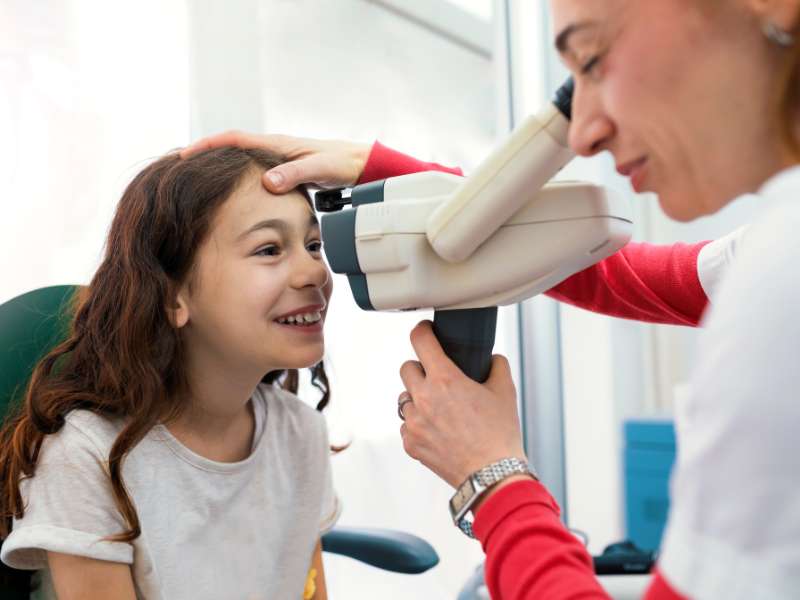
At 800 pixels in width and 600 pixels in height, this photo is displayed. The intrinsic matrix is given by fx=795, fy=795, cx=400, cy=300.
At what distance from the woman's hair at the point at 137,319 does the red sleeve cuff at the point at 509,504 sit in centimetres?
51

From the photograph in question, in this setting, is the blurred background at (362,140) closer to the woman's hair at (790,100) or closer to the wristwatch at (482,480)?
the wristwatch at (482,480)

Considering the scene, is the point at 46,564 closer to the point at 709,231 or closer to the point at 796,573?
the point at 796,573

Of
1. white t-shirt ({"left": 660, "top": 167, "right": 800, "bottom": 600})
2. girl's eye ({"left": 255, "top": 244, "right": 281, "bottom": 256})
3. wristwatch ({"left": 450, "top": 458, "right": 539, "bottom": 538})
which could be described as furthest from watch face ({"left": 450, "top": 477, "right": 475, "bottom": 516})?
girl's eye ({"left": 255, "top": 244, "right": 281, "bottom": 256})

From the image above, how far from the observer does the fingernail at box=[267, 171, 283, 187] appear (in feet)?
3.64

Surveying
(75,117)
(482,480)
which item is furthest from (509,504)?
(75,117)

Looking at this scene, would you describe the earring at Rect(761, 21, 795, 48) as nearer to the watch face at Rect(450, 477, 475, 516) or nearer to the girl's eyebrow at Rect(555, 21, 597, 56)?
the girl's eyebrow at Rect(555, 21, 597, 56)

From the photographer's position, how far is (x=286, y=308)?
110cm

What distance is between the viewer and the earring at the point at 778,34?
1.74 feet

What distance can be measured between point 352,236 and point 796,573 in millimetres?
569

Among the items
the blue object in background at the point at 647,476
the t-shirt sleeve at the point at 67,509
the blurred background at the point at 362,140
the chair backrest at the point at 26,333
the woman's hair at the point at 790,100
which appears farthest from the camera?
the blue object in background at the point at 647,476

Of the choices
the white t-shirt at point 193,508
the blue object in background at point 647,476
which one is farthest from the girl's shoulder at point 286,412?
the blue object in background at point 647,476

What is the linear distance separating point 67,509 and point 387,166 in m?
0.62

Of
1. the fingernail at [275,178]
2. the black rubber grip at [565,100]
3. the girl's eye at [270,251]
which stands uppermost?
the fingernail at [275,178]

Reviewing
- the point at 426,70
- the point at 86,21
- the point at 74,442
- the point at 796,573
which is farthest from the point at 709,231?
the point at 796,573
